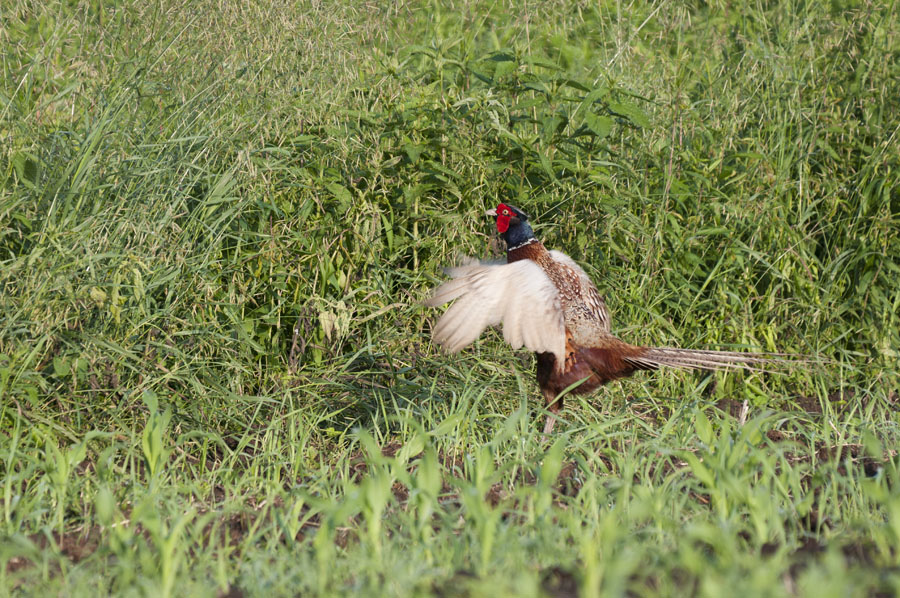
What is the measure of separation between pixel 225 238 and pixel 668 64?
2445mm

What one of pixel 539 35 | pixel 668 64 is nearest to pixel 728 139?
pixel 668 64

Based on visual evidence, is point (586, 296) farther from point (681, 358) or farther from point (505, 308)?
point (505, 308)

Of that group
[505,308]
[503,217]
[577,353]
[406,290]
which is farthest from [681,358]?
[406,290]

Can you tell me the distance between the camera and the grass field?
277 cm

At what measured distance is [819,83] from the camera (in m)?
5.30

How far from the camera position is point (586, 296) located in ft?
13.9

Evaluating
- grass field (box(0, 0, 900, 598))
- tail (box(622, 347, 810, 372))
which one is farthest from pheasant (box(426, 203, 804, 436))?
grass field (box(0, 0, 900, 598))

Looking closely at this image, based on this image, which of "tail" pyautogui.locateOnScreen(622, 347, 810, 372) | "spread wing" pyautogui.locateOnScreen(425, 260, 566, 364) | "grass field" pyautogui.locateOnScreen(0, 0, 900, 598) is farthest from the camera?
"tail" pyautogui.locateOnScreen(622, 347, 810, 372)

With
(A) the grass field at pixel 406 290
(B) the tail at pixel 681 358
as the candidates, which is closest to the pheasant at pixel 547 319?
(B) the tail at pixel 681 358

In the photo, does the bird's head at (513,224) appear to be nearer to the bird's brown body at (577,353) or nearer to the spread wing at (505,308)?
the bird's brown body at (577,353)

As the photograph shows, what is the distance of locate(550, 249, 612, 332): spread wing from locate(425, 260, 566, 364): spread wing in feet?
0.94

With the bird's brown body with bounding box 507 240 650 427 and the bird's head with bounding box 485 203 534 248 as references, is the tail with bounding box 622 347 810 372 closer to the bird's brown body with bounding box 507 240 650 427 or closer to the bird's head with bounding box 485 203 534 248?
A: the bird's brown body with bounding box 507 240 650 427

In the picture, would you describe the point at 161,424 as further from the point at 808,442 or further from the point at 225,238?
the point at 808,442

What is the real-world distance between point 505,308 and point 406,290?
84 cm
